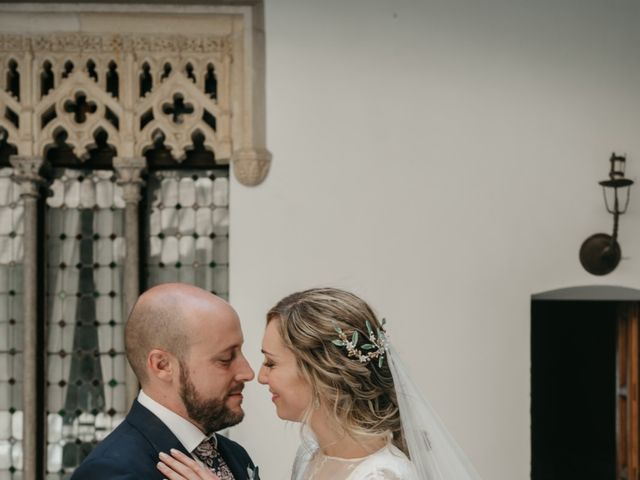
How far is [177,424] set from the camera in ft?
6.37

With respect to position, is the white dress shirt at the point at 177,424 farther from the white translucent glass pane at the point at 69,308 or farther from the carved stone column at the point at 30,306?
the white translucent glass pane at the point at 69,308

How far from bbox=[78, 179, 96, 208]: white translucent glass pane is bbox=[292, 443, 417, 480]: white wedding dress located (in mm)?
2520

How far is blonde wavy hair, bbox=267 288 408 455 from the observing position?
200cm

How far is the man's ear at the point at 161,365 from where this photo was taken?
191cm

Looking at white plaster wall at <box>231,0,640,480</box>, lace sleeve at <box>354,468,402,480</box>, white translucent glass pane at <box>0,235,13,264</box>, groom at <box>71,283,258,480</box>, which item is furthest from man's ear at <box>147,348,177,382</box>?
white translucent glass pane at <box>0,235,13,264</box>

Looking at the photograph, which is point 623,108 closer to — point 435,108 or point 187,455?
point 435,108

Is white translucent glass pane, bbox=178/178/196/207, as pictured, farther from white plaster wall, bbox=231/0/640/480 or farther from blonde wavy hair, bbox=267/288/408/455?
blonde wavy hair, bbox=267/288/408/455

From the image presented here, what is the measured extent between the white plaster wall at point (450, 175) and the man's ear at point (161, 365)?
6.48ft

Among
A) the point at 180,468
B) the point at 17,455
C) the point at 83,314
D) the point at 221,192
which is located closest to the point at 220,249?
the point at 221,192

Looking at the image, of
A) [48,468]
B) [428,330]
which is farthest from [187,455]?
[48,468]

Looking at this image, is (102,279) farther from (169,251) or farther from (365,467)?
(365,467)

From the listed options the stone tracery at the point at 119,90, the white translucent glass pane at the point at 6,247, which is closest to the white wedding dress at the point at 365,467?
the stone tracery at the point at 119,90

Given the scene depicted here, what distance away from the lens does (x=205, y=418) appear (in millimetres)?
1962

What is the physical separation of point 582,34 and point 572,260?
1193mm
